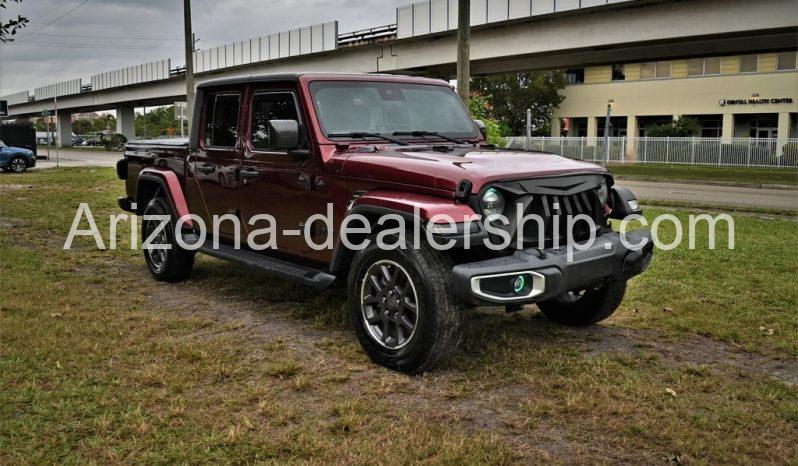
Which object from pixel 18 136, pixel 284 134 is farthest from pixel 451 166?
pixel 18 136

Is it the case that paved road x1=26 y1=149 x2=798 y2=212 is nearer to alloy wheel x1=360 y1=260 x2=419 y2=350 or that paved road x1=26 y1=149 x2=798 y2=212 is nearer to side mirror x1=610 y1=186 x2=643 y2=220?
side mirror x1=610 y1=186 x2=643 y2=220

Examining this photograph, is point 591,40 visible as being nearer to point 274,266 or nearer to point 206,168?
point 206,168

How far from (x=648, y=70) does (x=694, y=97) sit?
13.5 ft

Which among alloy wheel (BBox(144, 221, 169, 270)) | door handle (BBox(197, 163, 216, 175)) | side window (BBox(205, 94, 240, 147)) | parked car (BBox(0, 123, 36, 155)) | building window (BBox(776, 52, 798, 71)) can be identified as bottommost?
alloy wheel (BBox(144, 221, 169, 270))

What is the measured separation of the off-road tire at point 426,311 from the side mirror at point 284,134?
42.9 inches

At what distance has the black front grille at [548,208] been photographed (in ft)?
14.7

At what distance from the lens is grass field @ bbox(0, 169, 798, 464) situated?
3.54m

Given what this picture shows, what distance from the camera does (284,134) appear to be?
515 cm

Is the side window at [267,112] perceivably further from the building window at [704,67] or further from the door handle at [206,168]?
the building window at [704,67]

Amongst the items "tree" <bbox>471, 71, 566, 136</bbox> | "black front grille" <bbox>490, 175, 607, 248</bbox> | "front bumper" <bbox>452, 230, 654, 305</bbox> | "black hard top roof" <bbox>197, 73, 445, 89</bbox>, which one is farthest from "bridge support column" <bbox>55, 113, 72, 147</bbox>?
"front bumper" <bbox>452, 230, 654, 305</bbox>

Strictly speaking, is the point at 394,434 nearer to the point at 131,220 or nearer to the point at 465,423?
the point at 465,423

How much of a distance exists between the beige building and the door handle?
40.7 m

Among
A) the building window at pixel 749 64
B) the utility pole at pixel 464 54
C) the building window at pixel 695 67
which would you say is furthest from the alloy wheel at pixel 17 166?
the building window at pixel 749 64

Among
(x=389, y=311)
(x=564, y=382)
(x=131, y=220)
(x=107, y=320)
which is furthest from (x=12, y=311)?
(x=131, y=220)
